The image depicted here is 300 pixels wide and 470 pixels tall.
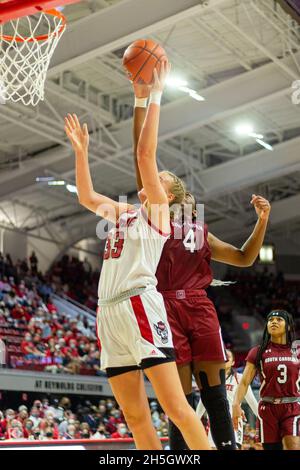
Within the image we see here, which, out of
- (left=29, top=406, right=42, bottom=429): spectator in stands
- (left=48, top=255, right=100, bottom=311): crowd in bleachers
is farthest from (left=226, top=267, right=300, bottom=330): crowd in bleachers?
(left=29, top=406, right=42, bottom=429): spectator in stands

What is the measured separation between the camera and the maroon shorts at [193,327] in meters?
4.61

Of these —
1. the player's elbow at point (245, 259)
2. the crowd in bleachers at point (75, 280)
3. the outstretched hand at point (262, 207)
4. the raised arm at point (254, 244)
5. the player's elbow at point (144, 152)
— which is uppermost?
the crowd in bleachers at point (75, 280)

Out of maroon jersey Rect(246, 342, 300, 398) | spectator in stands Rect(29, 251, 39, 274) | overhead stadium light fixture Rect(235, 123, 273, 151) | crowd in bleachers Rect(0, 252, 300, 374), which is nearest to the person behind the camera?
maroon jersey Rect(246, 342, 300, 398)

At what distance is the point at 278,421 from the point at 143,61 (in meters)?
3.56

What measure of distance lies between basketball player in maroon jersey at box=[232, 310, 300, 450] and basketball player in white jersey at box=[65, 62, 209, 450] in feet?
8.70

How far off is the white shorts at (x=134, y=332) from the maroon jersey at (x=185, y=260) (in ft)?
1.79

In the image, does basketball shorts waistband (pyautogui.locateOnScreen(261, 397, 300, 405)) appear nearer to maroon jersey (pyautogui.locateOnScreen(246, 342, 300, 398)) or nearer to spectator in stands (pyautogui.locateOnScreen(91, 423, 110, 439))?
maroon jersey (pyautogui.locateOnScreen(246, 342, 300, 398))

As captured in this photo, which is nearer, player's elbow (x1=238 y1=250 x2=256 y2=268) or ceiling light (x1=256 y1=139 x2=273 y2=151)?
player's elbow (x1=238 y1=250 x2=256 y2=268)

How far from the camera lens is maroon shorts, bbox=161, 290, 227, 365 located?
4613 mm

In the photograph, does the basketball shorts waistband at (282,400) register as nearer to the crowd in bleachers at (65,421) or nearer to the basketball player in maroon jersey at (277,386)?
the basketball player in maroon jersey at (277,386)

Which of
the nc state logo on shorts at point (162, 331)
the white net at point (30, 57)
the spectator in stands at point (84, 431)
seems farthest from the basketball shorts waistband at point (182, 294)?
the spectator in stands at point (84, 431)

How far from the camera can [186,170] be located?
22.9 metres

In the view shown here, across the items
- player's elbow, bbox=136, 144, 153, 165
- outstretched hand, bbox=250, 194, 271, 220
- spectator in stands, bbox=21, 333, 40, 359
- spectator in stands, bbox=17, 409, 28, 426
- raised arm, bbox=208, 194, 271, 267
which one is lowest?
spectator in stands, bbox=17, 409, 28, 426

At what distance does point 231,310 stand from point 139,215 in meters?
26.6
